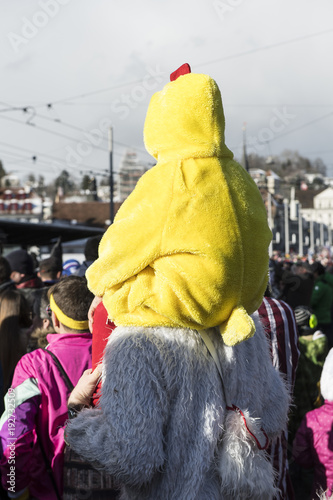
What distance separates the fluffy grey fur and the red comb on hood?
0.85 metres

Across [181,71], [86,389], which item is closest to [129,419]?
[86,389]

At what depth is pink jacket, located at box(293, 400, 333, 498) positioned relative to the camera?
3.43 m

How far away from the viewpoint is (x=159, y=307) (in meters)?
1.75

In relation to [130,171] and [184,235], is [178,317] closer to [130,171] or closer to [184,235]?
[184,235]

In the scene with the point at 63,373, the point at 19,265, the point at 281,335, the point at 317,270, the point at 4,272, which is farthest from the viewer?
the point at 317,270

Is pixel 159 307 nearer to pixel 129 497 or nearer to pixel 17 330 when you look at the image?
pixel 129 497

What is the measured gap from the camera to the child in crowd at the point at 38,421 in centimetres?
245

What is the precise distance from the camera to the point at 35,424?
2.51m

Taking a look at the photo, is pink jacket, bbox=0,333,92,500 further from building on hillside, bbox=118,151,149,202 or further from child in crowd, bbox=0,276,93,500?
building on hillside, bbox=118,151,149,202

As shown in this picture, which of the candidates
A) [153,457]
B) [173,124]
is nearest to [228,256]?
[173,124]

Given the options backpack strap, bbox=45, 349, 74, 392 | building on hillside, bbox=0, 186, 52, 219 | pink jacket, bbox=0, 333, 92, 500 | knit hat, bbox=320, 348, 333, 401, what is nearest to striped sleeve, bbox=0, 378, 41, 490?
pink jacket, bbox=0, 333, 92, 500

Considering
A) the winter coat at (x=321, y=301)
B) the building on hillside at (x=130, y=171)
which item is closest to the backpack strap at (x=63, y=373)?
the winter coat at (x=321, y=301)

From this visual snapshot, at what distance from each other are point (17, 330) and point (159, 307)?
247 centimetres

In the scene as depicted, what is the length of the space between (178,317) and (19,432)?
1.10 metres
